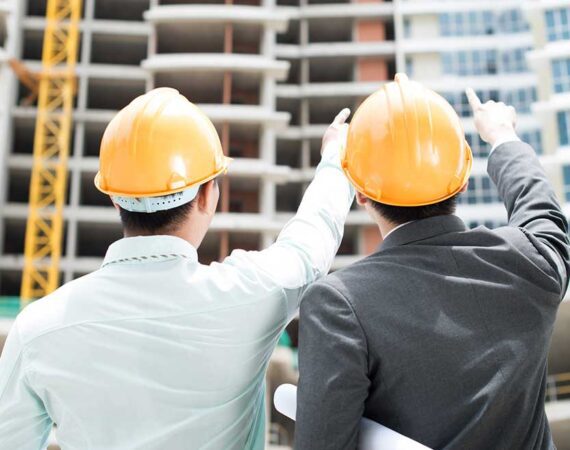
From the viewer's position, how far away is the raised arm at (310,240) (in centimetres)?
231

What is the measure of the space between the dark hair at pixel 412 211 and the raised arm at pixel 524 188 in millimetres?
274

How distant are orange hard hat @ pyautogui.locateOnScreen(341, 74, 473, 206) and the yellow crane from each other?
33829mm

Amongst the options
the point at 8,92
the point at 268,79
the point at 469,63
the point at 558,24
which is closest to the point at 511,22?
the point at 469,63

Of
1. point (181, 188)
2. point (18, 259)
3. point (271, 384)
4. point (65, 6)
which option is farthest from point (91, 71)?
point (181, 188)

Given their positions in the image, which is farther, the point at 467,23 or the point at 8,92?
the point at 467,23

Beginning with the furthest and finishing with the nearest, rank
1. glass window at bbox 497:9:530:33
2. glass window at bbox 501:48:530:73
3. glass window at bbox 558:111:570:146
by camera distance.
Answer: glass window at bbox 497:9:530:33 → glass window at bbox 501:48:530:73 → glass window at bbox 558:111:570:146

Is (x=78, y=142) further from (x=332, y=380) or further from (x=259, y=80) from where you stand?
(x=332, y=380)

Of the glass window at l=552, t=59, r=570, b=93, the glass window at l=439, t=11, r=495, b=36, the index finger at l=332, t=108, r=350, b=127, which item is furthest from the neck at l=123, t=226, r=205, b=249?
the glass window at l=439, t=11, r=495, b=36

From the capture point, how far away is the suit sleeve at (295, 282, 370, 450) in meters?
1.84

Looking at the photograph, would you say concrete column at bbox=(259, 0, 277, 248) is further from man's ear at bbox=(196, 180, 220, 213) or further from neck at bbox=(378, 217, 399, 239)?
neck at bbox=(378, 217, 399, 239)

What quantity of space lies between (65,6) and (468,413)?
41.6 meters

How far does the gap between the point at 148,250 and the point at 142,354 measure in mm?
337

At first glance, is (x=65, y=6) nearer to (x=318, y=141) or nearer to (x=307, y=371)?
(x=318, y=141)

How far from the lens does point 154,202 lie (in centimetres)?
233
